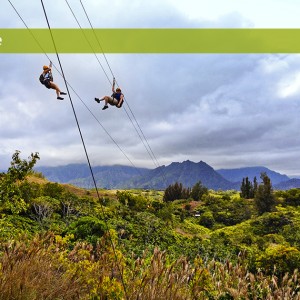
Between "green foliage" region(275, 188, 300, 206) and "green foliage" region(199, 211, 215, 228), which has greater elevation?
"green foliage" region(275, 188, 300, 206)

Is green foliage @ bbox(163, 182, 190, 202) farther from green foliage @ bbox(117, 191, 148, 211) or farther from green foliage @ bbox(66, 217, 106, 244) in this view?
green foliage @ bbox(66, 217, 106, 244)

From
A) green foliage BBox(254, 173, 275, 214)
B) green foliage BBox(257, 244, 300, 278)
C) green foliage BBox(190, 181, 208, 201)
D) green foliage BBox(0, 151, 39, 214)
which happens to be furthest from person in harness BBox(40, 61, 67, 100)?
green foliage BBox(190, 181, 208, 201)

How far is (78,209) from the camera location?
33.9 m

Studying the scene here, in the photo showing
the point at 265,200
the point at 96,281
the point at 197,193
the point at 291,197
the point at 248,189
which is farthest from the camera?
the point at 197,193

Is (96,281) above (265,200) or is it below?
below

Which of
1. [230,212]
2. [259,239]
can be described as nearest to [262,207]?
[230,212]

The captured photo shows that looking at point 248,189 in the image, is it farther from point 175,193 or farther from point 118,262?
point 118,262

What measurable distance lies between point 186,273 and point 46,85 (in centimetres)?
938

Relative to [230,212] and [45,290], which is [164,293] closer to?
[45,290]

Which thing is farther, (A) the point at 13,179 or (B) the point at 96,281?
(A) the point at 13,179

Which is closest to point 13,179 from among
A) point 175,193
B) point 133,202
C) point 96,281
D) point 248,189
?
point 96,281

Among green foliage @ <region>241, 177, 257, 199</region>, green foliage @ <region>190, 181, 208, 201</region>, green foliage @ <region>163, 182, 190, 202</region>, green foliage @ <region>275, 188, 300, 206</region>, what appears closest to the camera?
green foliage @ <region>275, 188, 300, 206</region>

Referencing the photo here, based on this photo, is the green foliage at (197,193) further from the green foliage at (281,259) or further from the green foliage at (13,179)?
the green foliage at (13,179)

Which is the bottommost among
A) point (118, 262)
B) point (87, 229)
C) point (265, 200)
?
point (87, 229)
